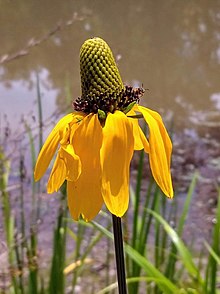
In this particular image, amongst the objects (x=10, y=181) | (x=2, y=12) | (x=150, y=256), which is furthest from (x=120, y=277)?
(x=2, y=12)

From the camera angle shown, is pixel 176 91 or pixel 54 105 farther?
pixel 176 91

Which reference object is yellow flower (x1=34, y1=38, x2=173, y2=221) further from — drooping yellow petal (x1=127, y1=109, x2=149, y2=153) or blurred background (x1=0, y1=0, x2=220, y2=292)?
blurred background (x1=0, y1=0, x2=220, y2=292)

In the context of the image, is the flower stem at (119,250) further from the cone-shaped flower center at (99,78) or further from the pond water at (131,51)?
the pond water at (131,51)

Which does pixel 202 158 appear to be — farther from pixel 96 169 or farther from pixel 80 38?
pixel 96 169

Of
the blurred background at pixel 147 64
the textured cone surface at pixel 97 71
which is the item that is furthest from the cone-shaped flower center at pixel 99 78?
the blurred background at pixel 147 64

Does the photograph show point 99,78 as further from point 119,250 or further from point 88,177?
point 119,250

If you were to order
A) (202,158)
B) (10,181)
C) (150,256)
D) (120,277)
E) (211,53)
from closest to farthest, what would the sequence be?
(120,277) < (150,256) < (10,181) < (202,158) < (211,53)

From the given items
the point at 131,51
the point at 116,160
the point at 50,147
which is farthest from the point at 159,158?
the point at 131,51

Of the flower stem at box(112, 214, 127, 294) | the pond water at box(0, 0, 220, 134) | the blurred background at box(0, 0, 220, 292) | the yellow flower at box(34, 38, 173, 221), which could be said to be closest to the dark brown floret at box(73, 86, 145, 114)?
the yellow flower at box(34, 38, 173, 221)
